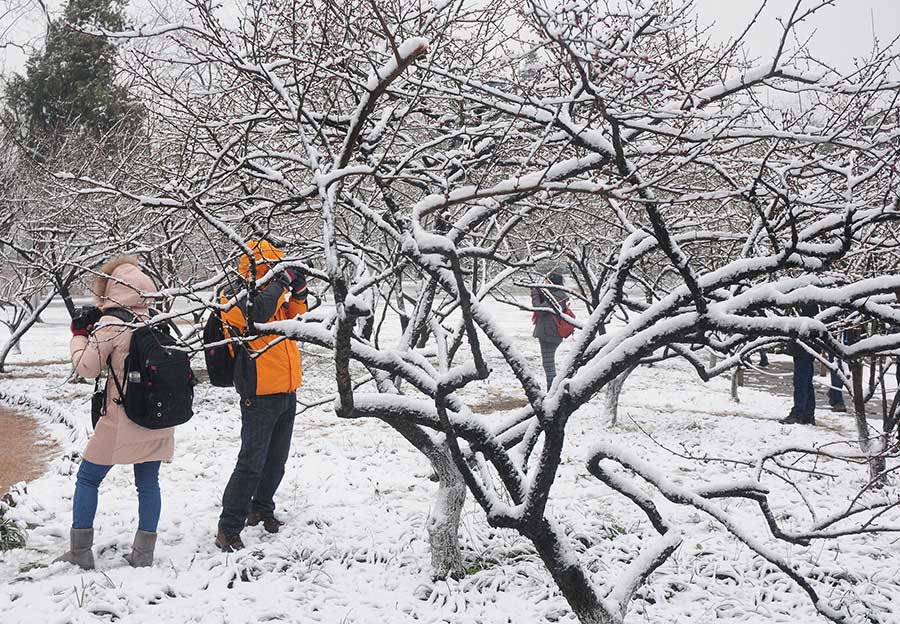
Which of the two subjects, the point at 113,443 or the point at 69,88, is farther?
the point at 69,88

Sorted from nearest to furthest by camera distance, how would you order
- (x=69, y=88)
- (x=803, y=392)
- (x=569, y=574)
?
(x=569, y=574)
(x=803, y=392)
(x=69, y=88)

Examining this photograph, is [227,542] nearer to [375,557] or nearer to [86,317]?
[375,557]

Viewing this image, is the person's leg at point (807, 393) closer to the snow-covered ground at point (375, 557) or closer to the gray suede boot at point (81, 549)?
the snow-covered ground at point (375, 557)

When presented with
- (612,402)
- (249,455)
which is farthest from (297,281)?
(612,402)

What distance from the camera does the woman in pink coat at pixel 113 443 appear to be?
3865 mm

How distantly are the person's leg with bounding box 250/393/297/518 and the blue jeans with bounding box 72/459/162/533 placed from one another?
2.41 feet

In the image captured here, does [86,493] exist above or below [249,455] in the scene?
below

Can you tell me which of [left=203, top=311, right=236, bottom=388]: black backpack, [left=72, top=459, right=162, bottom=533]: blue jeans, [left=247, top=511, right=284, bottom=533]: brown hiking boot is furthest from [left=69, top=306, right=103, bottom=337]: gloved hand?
[left=247, top=511, right=284, bottom=533]: brown hiking boot

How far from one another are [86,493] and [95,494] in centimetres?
Result: 6

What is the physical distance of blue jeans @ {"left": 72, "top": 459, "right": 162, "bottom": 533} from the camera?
12.7ft

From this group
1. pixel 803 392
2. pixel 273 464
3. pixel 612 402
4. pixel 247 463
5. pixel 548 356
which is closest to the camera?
pixel 247 463

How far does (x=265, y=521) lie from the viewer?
4645 millimetres

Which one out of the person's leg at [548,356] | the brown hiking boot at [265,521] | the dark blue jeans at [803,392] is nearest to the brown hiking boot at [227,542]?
the brown hiking boot at [265,521]

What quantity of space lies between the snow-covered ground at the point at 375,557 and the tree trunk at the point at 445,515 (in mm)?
100
